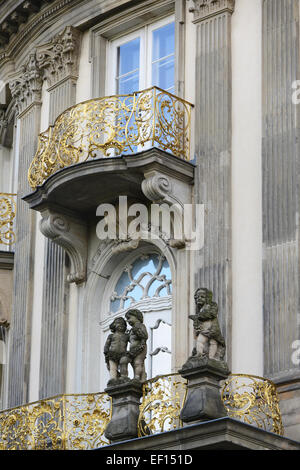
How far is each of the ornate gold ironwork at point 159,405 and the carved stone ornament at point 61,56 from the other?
22.4ft

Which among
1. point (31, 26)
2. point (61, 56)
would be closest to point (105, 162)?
point (61, 56)

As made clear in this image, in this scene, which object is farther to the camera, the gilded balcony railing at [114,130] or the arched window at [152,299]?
the gilded balcony railing at [114,130]

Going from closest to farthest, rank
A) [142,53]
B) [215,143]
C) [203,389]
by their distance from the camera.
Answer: [203,389]
[215,143]
[142,53]

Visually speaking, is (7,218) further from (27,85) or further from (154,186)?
(154,186)

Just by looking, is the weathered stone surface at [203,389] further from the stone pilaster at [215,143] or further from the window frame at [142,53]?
the window frame at [142,53]

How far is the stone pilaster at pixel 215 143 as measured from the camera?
18781 millimetres

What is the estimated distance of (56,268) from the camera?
70.5 ft

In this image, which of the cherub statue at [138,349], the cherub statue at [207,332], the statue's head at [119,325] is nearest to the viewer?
the cherub statue at [207,332]

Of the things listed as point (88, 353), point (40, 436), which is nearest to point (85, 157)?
point (88, 353)

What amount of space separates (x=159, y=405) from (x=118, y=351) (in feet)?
3.27

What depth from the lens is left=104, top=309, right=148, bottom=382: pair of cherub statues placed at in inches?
691

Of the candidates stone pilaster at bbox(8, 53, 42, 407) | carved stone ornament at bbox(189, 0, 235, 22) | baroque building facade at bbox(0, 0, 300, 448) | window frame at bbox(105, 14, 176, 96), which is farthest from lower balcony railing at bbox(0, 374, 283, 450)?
carved stone ornament at bbox(189, 0, 235, 22)

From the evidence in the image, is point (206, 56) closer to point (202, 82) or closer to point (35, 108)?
point (202, 82)

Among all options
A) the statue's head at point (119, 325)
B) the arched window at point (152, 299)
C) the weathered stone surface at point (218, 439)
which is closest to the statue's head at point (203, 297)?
the statue's head at point (119, 325)
